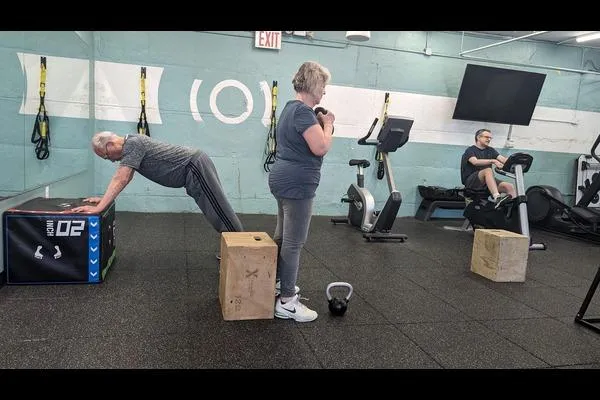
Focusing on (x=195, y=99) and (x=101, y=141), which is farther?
(x=195, y=99)

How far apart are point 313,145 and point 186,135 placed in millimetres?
3780

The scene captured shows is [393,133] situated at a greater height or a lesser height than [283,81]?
lesser

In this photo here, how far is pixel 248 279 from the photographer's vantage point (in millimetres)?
2416

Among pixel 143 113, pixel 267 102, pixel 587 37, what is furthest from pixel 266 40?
pixel 587 37

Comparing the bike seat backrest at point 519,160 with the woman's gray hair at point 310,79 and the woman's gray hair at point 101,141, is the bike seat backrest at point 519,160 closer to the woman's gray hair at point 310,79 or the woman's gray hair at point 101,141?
the woman's gray hair at point 310,79

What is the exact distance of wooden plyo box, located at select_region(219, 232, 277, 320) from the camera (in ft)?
7.81

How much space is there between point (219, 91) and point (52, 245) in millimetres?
3370

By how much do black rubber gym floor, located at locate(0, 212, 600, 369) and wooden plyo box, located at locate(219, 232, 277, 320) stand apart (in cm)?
8

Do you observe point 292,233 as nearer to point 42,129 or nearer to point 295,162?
point 295,162

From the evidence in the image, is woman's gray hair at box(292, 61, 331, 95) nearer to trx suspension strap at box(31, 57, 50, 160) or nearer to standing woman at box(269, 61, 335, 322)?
standing woman at box(269, 61, 335, 322)

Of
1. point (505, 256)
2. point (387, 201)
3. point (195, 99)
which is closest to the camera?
point (505, 256)

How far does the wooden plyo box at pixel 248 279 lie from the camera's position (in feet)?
7.81

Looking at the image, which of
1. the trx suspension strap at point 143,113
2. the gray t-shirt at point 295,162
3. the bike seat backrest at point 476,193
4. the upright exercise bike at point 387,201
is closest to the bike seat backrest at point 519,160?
the bike seat backrest at point 476,193
